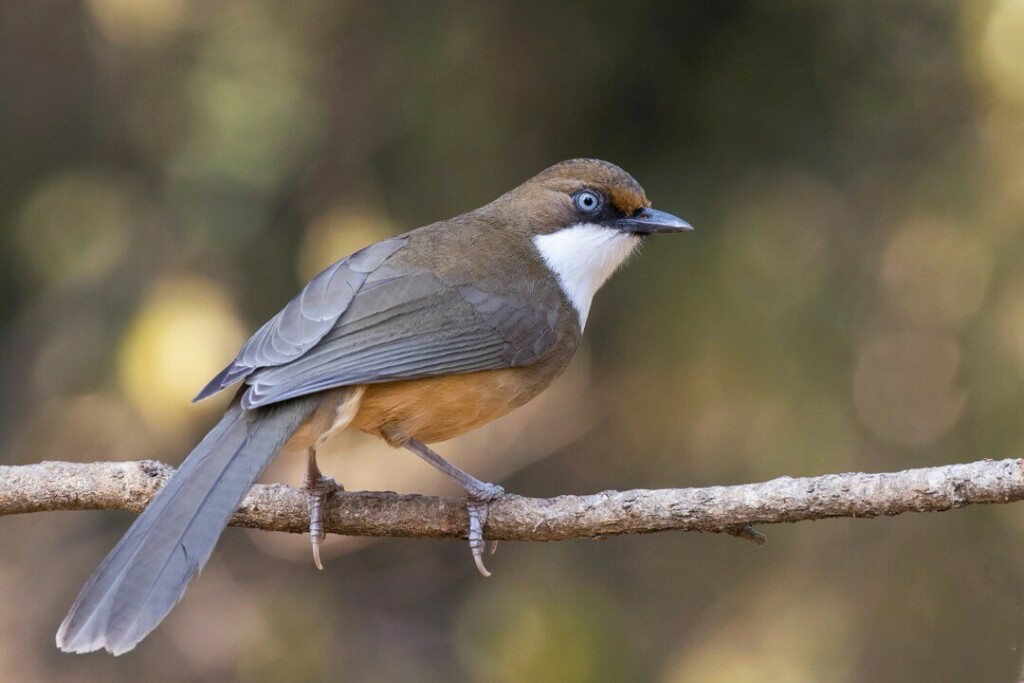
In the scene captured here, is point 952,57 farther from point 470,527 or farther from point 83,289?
point 83,289

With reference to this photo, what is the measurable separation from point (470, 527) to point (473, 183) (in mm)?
2438

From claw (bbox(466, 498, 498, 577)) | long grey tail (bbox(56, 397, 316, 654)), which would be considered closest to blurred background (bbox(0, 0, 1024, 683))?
claw (bbox(466, 498, 498, 577))

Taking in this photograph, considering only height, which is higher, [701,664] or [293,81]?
[293,81]

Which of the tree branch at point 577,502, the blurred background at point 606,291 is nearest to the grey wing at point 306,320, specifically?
the tree branch at point 577,502

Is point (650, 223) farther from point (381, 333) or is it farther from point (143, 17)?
point (143, 17)

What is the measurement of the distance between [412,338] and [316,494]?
0.58 m

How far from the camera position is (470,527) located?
3.72m

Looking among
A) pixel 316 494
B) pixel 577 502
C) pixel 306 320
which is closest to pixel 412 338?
pixel 306 320

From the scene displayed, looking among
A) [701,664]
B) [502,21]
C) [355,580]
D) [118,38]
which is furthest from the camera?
[355,580]

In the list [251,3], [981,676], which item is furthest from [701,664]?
[251,3]

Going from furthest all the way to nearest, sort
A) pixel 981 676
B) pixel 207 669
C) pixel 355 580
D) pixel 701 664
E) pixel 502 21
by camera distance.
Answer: pixel 355 580, pixel 207 669, pixel 502 21, pixel 701 664, pixel 981 676

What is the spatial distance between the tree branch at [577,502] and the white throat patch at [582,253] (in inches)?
41.1

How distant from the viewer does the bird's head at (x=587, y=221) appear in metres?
4.56

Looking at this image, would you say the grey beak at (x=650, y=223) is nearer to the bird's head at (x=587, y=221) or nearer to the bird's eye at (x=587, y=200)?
the bird's head at (x=587, y=221)
